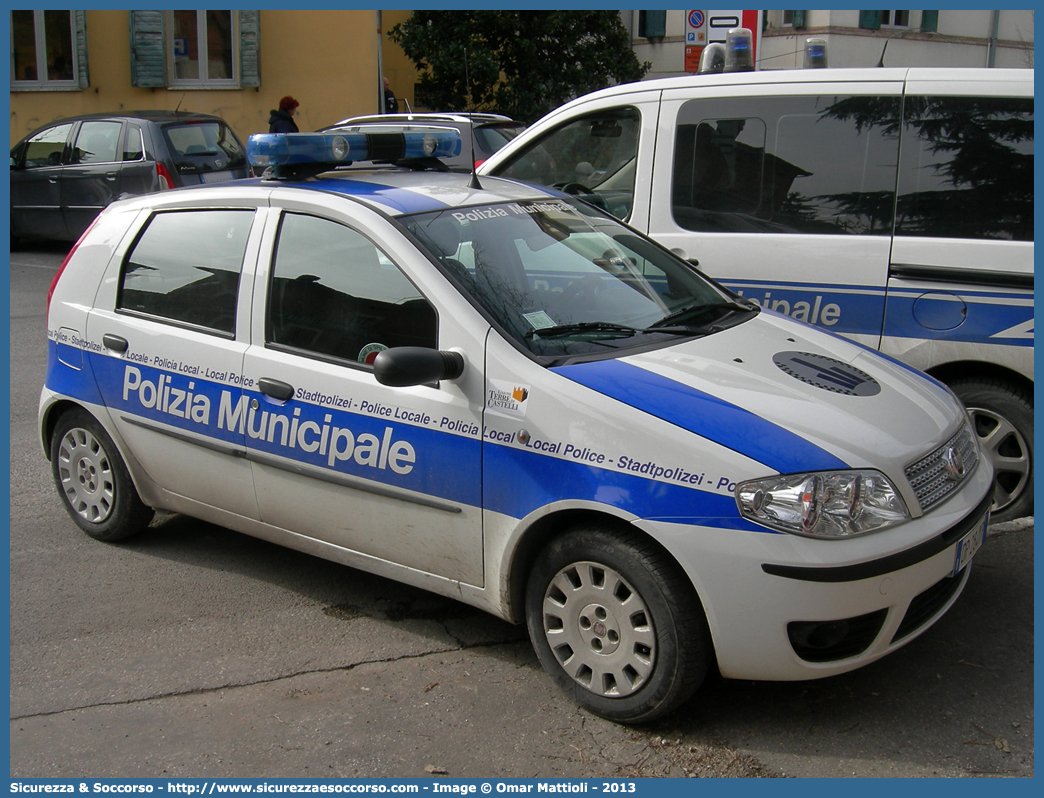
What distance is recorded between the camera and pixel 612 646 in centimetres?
327

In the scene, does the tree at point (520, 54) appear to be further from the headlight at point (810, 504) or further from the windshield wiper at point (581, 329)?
the headlight at point (810, 504)

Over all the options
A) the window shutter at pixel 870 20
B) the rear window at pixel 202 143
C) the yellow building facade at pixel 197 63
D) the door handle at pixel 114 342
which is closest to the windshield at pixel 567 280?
the door handle at pixel 114 342

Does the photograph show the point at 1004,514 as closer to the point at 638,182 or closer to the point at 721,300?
the point at 721,300

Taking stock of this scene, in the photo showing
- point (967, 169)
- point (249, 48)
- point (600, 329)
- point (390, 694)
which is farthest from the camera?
point (249, 48)

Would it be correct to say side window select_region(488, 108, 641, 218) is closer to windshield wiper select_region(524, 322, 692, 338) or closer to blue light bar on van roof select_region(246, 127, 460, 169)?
blue light bar on van roof select_region(246, 127, 460, 169)

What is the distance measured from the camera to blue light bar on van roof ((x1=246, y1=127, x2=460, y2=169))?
14.1 feet

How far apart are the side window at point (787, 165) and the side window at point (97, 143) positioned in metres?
9.30

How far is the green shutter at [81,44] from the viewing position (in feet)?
62.1

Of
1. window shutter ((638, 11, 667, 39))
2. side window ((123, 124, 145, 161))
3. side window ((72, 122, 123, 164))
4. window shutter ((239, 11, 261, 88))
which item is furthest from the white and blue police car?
window shutter ((638, 11, 667, 39))

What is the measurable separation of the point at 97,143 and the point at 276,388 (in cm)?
1025

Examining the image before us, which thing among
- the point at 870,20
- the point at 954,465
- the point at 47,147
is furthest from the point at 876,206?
the point at 870,20

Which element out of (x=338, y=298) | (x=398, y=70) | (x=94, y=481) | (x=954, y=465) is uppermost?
(x=398, y=70)

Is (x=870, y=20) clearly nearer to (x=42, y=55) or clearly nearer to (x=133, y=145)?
(x=133, y=145)

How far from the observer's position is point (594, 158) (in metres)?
5.62
